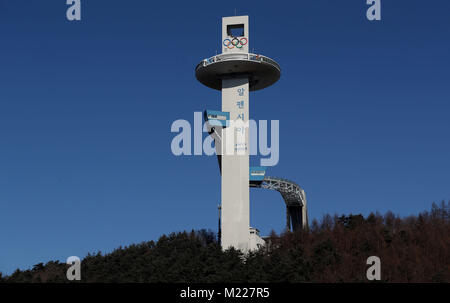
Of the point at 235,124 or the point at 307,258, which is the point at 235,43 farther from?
the point at 307,258

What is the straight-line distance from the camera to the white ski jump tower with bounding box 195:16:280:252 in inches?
2080

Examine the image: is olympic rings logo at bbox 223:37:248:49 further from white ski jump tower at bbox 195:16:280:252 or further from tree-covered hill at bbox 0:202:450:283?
tree-covered hill at bbox 0:202:450:283

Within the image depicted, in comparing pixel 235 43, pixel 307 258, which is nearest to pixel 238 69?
pixel 235 43

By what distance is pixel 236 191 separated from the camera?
53.3m

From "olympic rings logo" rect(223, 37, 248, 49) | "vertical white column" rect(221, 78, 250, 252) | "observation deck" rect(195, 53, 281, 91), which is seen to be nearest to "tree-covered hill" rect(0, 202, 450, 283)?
"vertical white column" rect(221, 78, 250, 252)

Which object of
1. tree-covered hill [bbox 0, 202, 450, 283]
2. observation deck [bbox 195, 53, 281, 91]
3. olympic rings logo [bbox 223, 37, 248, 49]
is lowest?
tree-covered hill [bbox 0, 202, 450, 283]

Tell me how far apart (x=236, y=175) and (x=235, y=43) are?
43.0 feet

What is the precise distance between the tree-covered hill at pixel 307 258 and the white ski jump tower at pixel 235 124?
3.34m

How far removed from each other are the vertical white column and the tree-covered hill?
9.65 ft

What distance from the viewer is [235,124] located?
177 ft

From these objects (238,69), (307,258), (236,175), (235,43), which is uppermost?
(235,43)

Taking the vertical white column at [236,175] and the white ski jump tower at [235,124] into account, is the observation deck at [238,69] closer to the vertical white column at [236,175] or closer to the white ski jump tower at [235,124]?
the white ski jump tower at [235,124]
